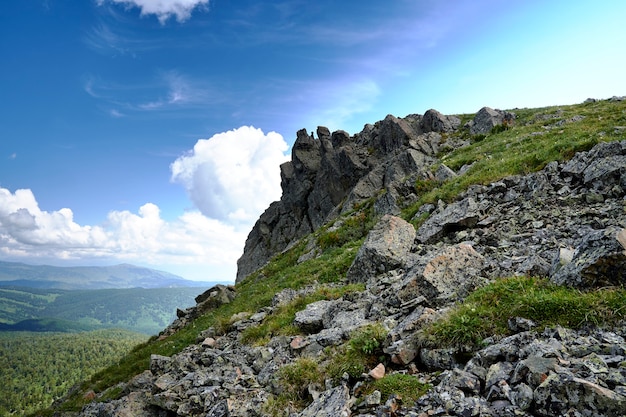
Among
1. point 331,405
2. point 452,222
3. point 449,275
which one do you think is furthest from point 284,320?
point 452,222

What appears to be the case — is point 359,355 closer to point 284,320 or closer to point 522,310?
point 522,310

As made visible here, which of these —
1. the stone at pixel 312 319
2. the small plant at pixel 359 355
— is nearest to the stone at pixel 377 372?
the small plant at pixel 359 355

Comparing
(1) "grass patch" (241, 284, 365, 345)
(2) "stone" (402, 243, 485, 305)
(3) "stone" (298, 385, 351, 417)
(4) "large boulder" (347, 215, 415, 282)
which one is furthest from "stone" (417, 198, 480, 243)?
(3) "stone" (298, 385, 351, 417)

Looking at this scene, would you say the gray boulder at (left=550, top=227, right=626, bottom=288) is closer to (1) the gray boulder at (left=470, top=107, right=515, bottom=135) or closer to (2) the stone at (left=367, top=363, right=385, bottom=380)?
(2) the stone at (left=367, top=363, right=385, bottom=380)

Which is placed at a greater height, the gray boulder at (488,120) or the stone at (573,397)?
the gray boulder at (488,120)

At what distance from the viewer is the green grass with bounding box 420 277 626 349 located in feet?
22.6

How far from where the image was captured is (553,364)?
5.61 meters

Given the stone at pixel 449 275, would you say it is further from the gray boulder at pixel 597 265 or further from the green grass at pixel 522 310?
the gray boulder at pixel 597 265

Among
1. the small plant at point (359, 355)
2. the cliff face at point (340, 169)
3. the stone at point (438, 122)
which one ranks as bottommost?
the small plant at point (359, 355)

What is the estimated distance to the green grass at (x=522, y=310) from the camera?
6889 mm

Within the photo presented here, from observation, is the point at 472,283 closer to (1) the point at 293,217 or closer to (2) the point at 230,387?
(2) the point at 230,387

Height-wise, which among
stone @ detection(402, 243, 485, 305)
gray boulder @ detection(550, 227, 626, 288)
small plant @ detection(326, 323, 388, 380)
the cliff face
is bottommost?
small plant @ detection(326, 323, 388, 380)

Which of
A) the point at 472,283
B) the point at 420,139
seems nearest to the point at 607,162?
the point at 472,283

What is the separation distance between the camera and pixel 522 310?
769 centimetres
